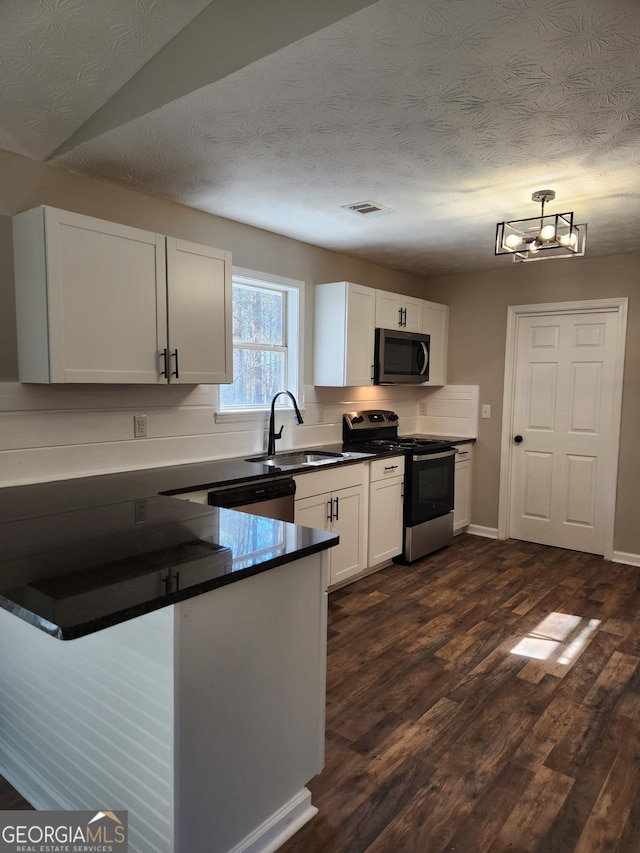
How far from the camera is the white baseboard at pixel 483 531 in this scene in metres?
4.98

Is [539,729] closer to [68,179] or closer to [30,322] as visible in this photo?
[30,322]

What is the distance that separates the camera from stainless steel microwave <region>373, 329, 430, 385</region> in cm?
432

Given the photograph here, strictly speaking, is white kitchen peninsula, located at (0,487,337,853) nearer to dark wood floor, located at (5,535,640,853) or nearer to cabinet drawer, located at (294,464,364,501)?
dark wood floor, located at (5,535,640,853)

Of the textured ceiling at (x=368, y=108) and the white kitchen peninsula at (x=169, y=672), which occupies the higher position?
the textured ceiling at (x=368, y=108)

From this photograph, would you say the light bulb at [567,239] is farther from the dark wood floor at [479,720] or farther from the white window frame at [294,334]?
the dark wood floor at [479,720]

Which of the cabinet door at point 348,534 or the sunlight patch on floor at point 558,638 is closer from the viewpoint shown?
the sunlight patch on floor at point 558,638

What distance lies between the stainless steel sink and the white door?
195 cm

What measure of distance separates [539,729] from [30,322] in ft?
8.94

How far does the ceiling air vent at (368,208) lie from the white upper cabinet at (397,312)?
3.46 feet

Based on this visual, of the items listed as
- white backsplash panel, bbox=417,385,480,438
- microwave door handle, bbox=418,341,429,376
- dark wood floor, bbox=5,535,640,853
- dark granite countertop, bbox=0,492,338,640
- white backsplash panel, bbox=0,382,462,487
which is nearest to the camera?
dark granite countertop, bbox=0,492,338,640

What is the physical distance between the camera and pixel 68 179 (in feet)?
8.63

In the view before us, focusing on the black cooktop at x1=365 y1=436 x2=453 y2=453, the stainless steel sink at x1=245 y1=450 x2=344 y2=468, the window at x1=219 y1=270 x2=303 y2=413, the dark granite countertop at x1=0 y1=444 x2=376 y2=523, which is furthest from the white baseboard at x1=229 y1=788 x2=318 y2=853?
the black cooktop at x1=365 y1=436 x2=453 y2=453

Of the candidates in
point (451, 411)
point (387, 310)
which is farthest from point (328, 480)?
point (451, 411)

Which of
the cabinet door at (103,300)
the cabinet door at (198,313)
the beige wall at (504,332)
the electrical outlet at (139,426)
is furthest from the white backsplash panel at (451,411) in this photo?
the cabinet door at (103,300)
